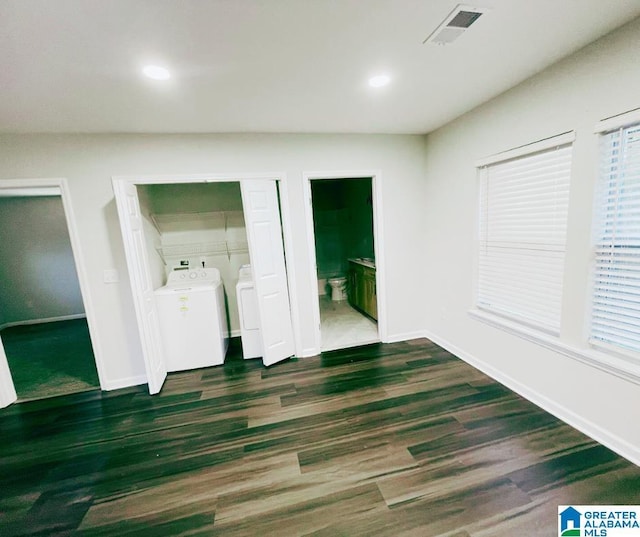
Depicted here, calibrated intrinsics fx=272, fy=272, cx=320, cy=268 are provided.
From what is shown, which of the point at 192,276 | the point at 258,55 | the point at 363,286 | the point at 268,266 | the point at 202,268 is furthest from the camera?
the point at 363,286

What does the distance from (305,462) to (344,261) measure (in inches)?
188

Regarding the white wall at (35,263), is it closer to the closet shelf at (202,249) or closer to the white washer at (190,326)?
the closet shelf at (202,249)

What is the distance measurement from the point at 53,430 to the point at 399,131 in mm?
4397

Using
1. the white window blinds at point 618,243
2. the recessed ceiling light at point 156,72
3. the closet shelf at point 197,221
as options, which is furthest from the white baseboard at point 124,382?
the white window blinds at point 618,243

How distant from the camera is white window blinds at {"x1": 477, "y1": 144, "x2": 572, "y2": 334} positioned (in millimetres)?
2025

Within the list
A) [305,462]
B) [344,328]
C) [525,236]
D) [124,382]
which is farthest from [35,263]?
[525,236]

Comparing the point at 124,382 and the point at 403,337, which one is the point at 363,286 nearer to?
the point at 403,337

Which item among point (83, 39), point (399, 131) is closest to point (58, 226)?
point (83, 39)

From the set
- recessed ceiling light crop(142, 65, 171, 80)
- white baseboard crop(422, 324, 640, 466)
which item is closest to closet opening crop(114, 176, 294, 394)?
recessed ceiling light crop(142, 65, 171, 80)

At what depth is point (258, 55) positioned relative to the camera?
1.59 metres

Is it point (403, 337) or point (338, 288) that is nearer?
point (403, 337)

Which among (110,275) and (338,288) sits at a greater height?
(110,275)

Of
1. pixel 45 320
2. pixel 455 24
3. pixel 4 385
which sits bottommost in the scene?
pixel 45 320

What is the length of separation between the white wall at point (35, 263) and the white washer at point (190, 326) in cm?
386
